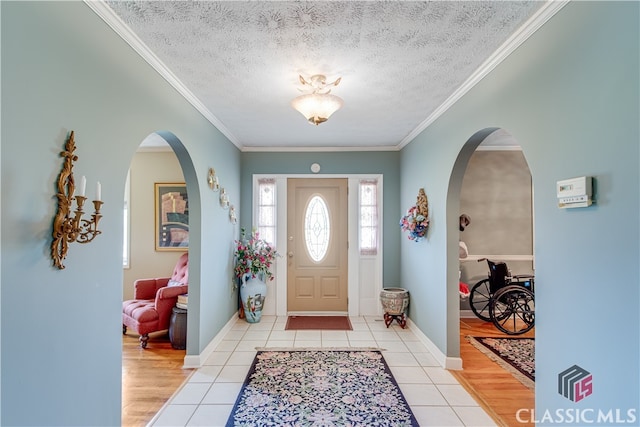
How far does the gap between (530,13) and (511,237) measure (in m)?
3.93

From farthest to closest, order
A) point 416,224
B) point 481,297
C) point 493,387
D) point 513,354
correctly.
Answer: point 481,297 → point 416,224 → point 513,354 → point 493,387

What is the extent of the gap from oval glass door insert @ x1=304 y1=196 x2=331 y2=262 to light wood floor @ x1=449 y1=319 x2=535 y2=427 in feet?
A: 7.67

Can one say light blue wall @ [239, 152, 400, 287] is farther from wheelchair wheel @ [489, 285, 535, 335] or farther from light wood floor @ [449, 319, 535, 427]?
light wood floor @ [449, 319, 535, 427]

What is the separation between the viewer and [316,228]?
5.28 metres

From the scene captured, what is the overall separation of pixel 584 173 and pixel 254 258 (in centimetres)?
383

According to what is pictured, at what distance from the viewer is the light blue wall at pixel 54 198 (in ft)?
4.27

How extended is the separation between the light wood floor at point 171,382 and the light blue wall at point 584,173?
2.96ft

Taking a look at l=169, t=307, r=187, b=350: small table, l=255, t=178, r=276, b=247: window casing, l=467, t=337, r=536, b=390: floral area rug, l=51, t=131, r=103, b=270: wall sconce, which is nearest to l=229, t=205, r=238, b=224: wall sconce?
l=255, t=178, r=276, b=247: window casing

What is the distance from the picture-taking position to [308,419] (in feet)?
7.98

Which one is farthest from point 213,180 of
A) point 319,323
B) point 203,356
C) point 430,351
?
point 430,351

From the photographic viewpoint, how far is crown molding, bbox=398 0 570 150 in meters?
1.77

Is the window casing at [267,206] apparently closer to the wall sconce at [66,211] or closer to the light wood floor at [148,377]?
the light wood floor at [148,377]

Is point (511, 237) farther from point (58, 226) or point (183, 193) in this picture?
point (58, 226)

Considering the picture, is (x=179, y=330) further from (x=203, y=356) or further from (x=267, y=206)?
(x=267, y=206)
